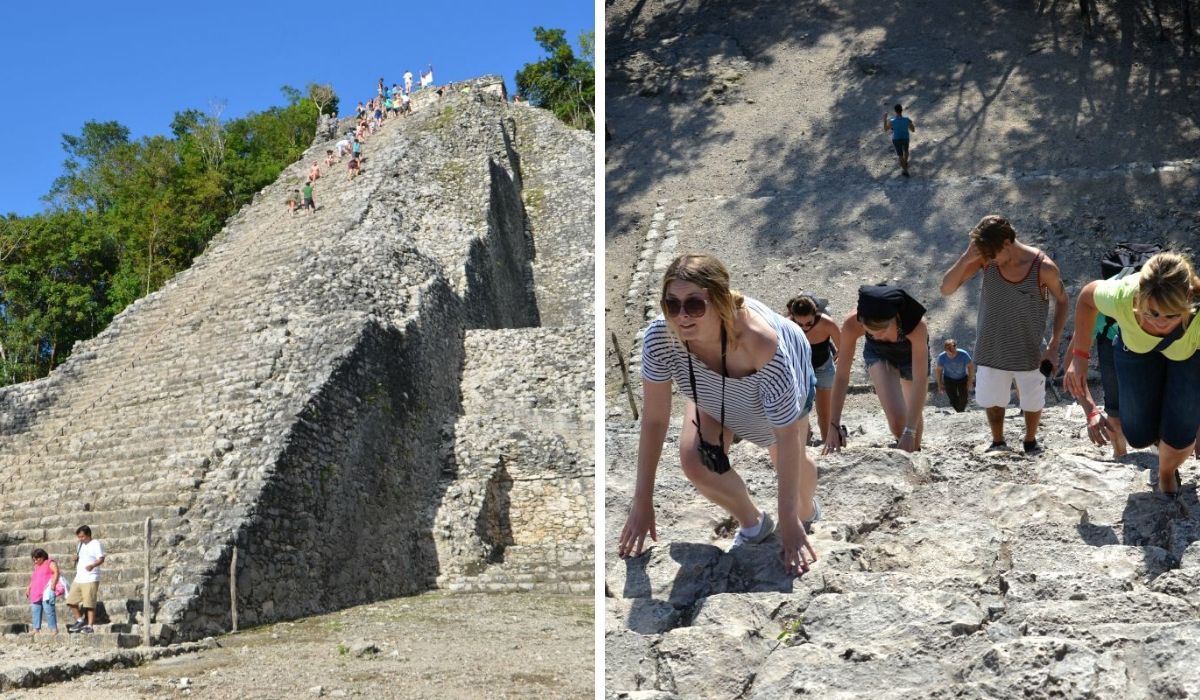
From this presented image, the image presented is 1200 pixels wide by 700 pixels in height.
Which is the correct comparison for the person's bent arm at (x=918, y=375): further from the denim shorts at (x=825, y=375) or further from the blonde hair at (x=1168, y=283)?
the blonde hair at (x=1168, y=283)

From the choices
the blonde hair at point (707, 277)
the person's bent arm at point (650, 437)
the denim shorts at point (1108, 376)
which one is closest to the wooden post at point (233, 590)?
the person's bent arm at point (650, 437)

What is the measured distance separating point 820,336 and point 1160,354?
186 cm

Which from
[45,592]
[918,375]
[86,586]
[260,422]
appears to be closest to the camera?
[918,375]

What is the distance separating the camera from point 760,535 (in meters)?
3.79

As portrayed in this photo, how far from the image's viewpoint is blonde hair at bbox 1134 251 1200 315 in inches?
148

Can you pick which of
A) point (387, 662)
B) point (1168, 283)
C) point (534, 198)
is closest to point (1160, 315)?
point (1168, 283)

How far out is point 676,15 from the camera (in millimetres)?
18094

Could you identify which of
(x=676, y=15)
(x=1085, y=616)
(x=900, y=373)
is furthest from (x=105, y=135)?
(x=1085, y=616)

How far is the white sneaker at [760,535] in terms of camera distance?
380 centimetres

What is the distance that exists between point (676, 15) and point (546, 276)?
698cm

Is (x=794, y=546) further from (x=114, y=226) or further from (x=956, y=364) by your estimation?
(x=114, y=226)

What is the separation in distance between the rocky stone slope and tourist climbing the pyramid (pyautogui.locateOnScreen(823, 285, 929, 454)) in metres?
0.23

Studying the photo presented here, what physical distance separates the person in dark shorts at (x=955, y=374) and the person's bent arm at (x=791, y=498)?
12.9ft

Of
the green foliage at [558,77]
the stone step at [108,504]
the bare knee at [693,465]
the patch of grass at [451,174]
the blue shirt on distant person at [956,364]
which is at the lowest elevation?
the stone step at [108,504]
